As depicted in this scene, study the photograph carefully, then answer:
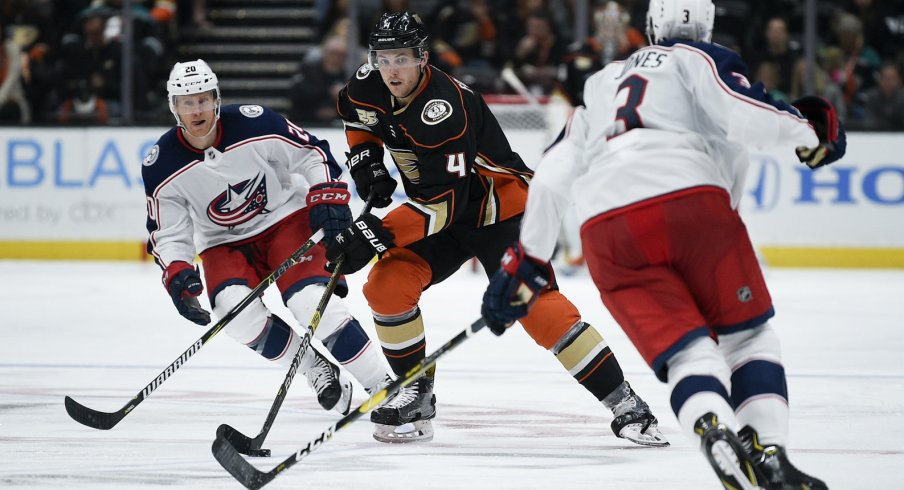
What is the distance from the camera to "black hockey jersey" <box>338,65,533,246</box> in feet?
11.0

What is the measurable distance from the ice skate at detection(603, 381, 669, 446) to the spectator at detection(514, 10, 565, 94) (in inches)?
223

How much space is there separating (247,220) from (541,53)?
534 cm

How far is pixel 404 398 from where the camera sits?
11.1ft

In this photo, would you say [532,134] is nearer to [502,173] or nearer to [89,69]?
[89,69]

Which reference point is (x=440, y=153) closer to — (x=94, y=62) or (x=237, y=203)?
(x=237, y=203)

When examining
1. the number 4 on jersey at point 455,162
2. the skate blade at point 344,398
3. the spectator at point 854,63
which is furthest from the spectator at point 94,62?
the number 4 on jersey at point 455,162

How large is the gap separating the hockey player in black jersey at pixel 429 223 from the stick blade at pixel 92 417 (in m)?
0.70

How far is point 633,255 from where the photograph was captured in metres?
2.44

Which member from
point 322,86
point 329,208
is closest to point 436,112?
point 329,208

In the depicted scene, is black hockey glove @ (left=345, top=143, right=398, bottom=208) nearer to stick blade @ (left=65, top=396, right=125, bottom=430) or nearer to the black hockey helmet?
the black hockey helmet

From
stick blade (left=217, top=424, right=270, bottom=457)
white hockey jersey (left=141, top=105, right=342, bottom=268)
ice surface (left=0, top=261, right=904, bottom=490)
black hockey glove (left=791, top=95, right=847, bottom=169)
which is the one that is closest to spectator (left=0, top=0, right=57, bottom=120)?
ice surface (left=0, top=261, right=904, bottom=490)

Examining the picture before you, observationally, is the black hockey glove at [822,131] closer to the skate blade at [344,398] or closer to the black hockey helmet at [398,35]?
the black hockey helmet at [398,35]

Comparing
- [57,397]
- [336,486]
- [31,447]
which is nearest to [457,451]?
[336,486]

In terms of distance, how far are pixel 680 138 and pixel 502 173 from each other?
1.09 meters
